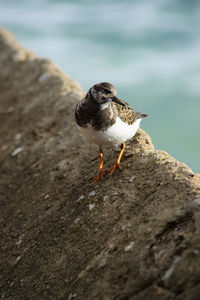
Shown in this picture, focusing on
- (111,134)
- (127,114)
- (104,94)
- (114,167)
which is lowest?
(114,167)

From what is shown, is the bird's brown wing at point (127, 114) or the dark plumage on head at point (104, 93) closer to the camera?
the dark plumage on head at point (104, 93)

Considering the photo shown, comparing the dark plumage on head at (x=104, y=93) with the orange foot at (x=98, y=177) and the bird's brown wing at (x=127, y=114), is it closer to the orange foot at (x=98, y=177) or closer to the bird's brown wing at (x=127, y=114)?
the bird's brown wing at (x=127, y=114)

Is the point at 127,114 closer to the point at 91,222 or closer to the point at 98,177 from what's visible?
the point at 98,177

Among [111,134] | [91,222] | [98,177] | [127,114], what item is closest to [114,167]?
[98,177]

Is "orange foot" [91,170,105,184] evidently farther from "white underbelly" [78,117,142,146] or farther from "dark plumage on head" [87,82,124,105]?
"dark plumage on head" [87,82,124,105]

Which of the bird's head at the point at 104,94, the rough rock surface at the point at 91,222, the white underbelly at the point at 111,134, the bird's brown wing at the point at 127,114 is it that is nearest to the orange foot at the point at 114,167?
the rough rock surface at the point at 91,222

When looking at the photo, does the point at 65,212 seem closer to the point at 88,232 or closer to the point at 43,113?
the point at 88,232

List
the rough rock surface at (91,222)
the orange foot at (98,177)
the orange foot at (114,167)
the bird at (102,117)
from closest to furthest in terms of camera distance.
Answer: the rough rock surface at (91,222) → the bird at (102,117) → the orange foot at (114,167) → the orange foot at (98,177)

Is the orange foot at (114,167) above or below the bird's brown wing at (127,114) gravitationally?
below
